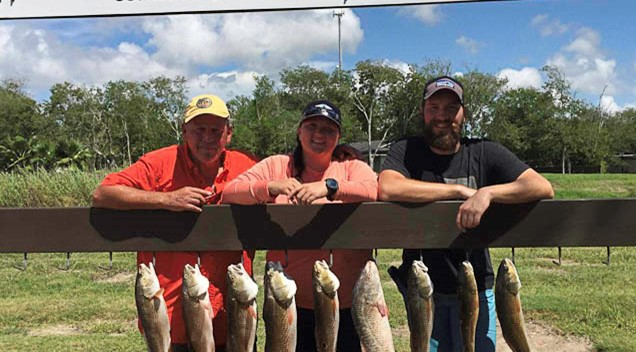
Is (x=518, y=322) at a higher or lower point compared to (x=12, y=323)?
higher

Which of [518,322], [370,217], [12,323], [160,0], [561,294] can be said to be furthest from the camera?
[561,294]

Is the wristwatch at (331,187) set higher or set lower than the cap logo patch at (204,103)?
lower

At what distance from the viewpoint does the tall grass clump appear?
16359 millimetres

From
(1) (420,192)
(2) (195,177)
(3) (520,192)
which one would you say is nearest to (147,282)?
(2) (195,177)

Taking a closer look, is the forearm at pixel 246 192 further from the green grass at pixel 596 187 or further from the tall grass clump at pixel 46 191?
the green grass at pixel 596 187

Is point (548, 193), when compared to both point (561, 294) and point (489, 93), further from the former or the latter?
point (489, 93)

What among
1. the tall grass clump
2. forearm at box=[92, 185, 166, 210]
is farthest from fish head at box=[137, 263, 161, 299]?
the tall grass clump

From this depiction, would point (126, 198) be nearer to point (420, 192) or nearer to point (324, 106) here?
point (324, 106)

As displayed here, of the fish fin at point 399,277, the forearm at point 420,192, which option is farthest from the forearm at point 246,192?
the fish fin at point 399,277

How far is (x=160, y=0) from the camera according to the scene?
2.07 m

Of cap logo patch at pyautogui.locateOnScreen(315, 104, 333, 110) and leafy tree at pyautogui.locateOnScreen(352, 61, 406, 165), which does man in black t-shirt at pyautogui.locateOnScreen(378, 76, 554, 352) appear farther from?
leafy tree at pyautogui.locateOnScreen(352, 61, 406, 165)

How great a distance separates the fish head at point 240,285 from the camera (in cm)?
274

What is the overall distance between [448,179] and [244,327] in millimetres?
1351

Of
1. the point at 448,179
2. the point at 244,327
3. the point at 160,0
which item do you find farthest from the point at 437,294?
the point at 160,0
